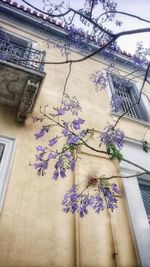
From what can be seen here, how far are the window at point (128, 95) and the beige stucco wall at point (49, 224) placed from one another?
3.11 meters

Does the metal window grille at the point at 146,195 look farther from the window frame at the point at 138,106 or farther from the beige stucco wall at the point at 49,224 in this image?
the window frame at the point at 138,106

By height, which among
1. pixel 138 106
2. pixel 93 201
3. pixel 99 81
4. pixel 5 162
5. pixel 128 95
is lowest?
pixel 93 201

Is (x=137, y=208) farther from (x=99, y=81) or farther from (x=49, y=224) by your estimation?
(x=99, y=81)

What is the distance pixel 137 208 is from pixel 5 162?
97.9 inches

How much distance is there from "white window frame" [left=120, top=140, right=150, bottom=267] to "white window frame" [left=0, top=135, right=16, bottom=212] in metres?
2.17

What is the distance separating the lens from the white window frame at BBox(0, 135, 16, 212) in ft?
11.4

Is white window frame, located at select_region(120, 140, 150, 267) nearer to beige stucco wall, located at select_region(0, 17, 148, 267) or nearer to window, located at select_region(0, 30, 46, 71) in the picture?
beige stucco wall, located at select_region(0, 17, 148, 267)

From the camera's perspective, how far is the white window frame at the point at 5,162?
346 cm

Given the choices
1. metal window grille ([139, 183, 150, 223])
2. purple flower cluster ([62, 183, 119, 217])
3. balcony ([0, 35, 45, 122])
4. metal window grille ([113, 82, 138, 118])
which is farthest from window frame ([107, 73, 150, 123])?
purple flower cluster ([62, 183, 119, 217])

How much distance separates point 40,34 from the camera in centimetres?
772

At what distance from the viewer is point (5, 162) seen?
3801 mm

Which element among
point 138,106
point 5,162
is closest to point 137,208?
point 5,162

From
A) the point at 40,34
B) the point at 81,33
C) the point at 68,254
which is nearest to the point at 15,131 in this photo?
the point at 68,254

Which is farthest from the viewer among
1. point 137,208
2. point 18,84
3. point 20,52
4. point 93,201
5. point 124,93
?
point 124,93
